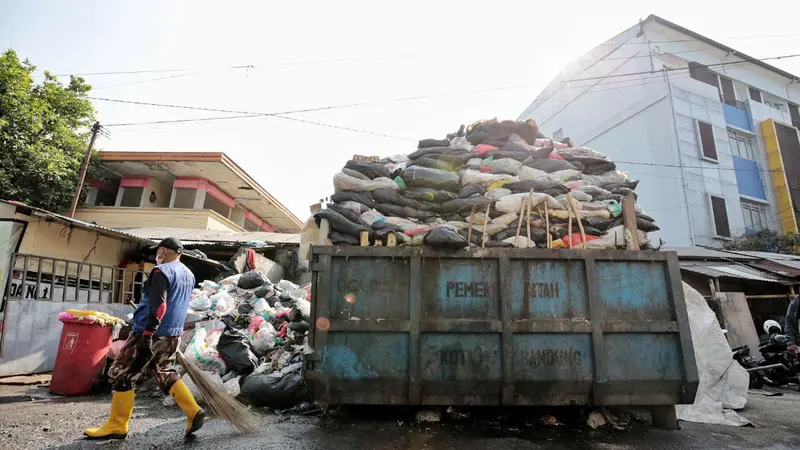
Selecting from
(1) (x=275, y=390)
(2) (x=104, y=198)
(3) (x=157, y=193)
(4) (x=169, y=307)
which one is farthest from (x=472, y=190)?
(2) (x=104, y=198)

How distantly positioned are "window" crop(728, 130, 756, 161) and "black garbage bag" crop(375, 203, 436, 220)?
19037 millimetres

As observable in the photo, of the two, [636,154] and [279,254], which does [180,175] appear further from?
[636,154]

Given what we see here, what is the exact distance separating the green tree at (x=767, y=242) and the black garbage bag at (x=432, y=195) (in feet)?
51.2

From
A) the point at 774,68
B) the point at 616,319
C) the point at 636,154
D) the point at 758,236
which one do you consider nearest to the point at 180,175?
the point at 616,319

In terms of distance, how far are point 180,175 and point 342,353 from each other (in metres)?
14.9

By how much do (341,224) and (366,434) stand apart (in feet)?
5.61

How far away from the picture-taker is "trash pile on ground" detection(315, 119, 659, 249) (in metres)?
3.73

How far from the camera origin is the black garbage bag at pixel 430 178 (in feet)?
13.6

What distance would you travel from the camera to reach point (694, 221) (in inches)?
599

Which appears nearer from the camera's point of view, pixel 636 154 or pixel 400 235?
pixel 400 235

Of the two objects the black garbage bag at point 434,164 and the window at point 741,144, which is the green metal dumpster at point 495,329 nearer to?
the black garbage bag at point 434,164

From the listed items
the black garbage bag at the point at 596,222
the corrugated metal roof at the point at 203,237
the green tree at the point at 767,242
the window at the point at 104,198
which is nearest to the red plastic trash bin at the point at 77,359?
the black garbage bag at the point at 596,222

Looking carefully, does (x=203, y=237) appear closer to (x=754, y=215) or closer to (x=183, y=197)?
(x=183, y=197)

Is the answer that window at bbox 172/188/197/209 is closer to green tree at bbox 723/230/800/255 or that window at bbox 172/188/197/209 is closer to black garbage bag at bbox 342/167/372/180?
black garbage bag at bbox 342/167/372/180
